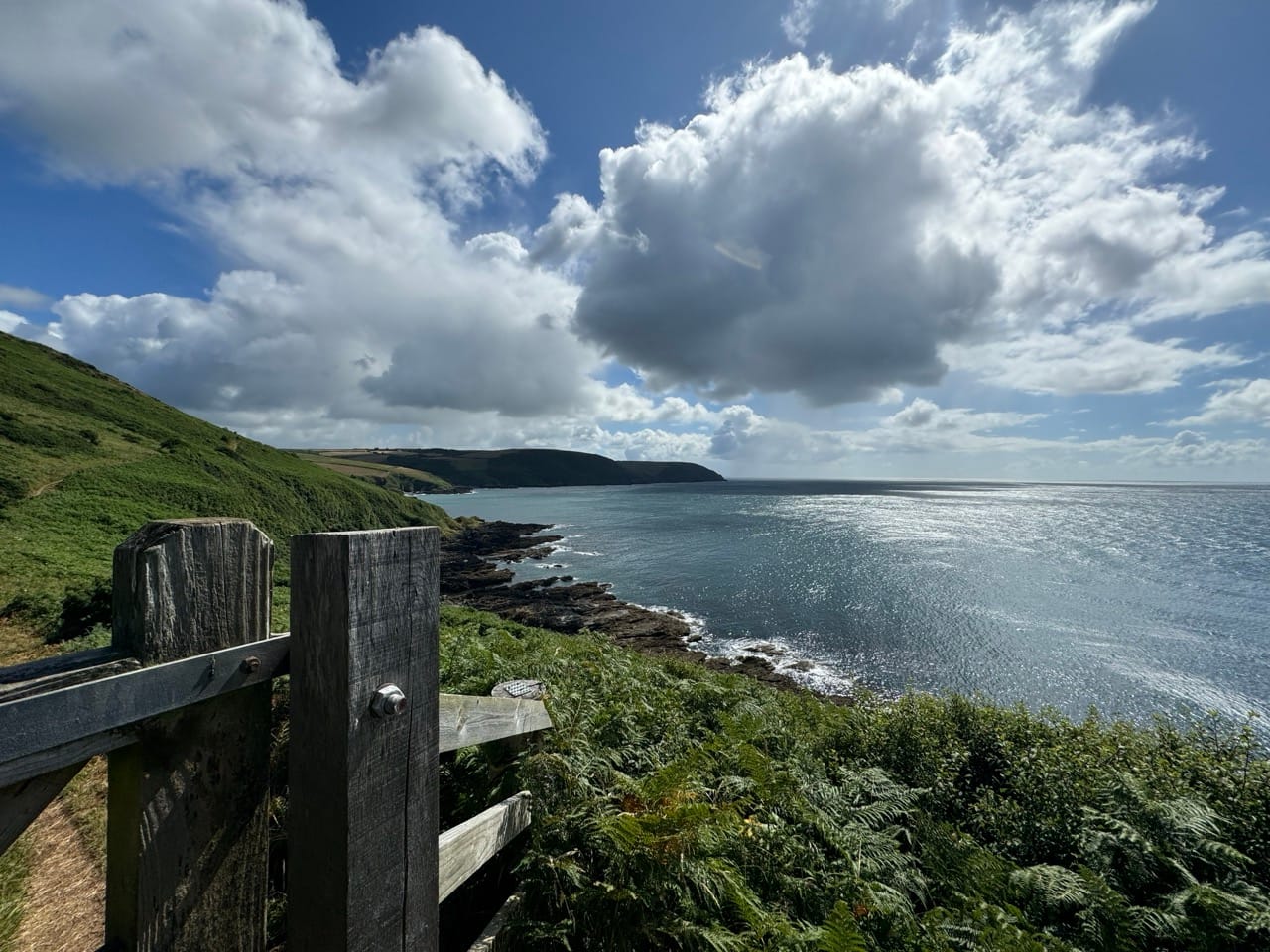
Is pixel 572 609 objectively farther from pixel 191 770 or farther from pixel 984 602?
Answer: pixel 191 770

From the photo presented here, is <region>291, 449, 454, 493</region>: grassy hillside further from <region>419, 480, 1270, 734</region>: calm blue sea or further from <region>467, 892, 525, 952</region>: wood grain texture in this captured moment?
<region>467, 892, 525, 952</region>: wood grain texture

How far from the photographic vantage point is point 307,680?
1.57m

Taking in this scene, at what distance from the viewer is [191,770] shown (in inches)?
55.3

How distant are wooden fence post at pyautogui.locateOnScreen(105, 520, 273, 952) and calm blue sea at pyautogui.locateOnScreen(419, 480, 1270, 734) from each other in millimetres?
26032

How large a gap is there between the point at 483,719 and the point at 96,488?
130ft

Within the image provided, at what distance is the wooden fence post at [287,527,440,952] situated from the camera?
157 cm

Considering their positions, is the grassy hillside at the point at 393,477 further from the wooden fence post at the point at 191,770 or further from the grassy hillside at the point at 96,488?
the wooden fence post at the point at 191,770

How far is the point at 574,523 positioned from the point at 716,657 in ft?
213

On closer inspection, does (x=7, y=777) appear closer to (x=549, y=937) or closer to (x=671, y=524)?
(x=549, y=937)

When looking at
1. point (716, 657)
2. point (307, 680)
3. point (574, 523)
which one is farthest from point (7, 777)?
point (574, 523)

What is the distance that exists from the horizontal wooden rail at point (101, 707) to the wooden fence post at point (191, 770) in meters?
0.06

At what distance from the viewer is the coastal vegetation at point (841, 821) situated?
291 cm

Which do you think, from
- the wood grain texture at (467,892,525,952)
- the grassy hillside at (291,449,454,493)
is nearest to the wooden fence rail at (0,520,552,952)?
the wood grain texture at (467,892,525,952)

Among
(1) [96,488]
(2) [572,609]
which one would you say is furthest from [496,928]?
(1) [96,488]
